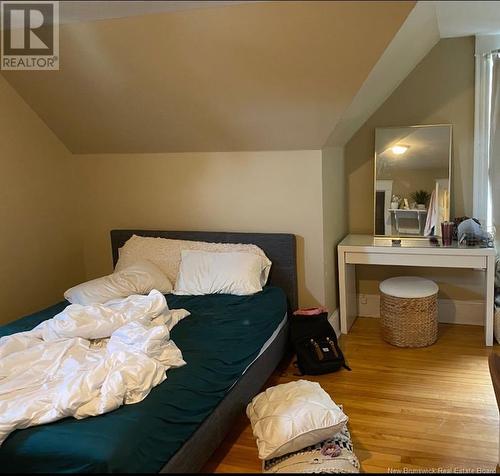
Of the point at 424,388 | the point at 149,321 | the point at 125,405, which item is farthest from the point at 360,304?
the point at 125,405

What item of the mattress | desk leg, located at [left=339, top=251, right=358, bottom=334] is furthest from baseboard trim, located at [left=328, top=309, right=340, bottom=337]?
the mattress

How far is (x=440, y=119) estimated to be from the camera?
12.5 ft

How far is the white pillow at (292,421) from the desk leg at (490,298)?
1.54 m

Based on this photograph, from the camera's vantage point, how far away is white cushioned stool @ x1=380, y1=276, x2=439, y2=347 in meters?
3.52

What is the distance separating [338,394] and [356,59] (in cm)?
182

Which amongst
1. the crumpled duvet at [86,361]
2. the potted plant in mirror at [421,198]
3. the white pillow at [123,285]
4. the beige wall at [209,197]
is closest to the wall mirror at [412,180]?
the potted plant in mirror at [421,198]

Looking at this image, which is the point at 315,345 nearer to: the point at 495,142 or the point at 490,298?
the point at 490,298

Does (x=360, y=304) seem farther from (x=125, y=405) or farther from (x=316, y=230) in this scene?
(x=125, y=405)

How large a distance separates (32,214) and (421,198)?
9.15 ft

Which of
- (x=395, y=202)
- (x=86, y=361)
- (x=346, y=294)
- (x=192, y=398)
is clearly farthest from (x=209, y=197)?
(x=192, y=398)

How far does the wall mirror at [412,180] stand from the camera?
12.5 ft

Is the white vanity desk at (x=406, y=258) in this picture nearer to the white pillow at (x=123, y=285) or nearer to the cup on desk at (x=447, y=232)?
the cup on desk at (x=447, y=232)

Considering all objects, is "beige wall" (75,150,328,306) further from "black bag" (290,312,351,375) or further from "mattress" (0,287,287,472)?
"mattress" (0,287,287,472)

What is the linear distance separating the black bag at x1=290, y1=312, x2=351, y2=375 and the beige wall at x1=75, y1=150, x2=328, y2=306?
0.97ft
